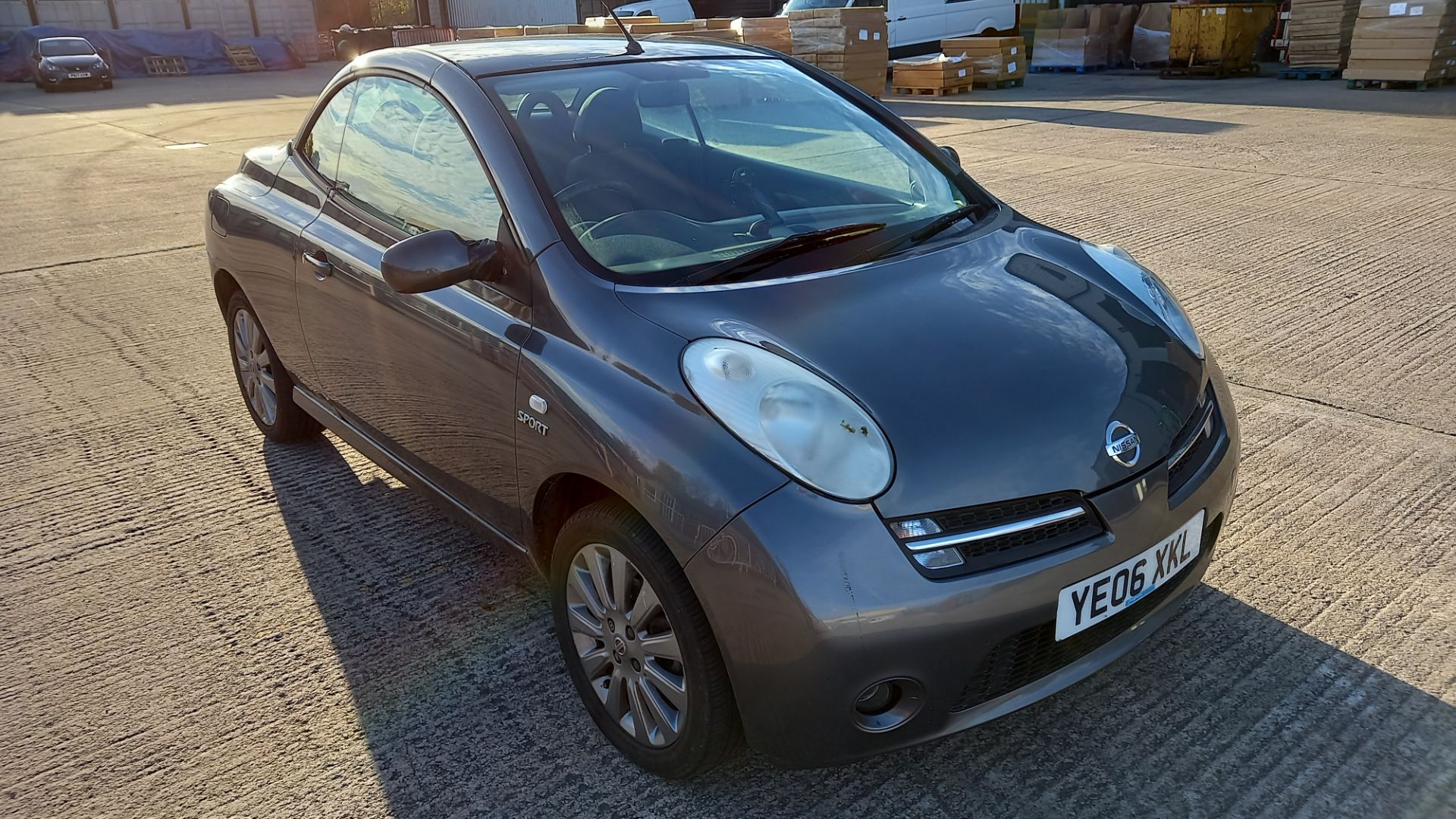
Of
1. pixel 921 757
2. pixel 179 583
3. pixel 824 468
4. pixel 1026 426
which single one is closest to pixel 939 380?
pixel 1026 426

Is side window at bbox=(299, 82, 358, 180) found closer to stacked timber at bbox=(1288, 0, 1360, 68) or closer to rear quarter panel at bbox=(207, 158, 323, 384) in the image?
rear quarter panel at bbox=(207, 158, 323, 384)

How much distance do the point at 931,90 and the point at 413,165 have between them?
A: 15.1 metres

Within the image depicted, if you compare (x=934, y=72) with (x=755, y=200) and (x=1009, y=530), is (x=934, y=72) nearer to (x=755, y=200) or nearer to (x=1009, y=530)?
(x=755, y=200)

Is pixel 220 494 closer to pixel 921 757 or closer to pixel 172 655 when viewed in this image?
pixel 172 655

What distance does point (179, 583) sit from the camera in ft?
10.7

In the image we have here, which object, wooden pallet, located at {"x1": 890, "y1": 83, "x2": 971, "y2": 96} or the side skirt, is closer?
the side skirt

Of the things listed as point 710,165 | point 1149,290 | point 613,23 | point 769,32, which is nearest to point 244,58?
point 613,23

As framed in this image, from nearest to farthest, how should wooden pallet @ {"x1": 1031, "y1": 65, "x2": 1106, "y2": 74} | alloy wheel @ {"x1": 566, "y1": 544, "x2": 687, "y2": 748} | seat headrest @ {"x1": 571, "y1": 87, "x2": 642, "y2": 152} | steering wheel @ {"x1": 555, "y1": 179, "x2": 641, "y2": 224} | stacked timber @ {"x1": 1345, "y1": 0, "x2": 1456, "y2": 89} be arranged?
alloy wheel @ {"x1": 566, "y1": 544, "x2": 687, "y2": 748} < steering wheel @ {"x1": 555, "y1": 179, "x2": 641, "y2": 224} < seat headrest @ {"x1": 571, "y1": 87, "x2": 642, "y2": 152} < stacked timber @ {"x1": 1345, "y1": 0, "x2": 1456, "y2": 89} < wooden pallet @ {"x1": 1031, "y1": 65, "x2": 1106, "y2": 74}

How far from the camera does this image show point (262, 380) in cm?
415

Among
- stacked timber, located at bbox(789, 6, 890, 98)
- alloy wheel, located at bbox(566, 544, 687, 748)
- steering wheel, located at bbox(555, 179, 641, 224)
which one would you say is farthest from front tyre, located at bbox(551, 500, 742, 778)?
stacked timber, located at bbox(789, 6, 890, 98)

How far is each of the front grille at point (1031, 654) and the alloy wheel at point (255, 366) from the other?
9.99 feet

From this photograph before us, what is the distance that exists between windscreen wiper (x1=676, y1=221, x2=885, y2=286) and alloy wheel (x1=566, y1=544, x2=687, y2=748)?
70cm

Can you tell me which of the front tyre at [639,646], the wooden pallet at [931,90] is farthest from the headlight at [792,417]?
the wooden pallet at [931,90]

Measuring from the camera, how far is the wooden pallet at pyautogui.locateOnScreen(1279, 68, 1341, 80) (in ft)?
54.4
